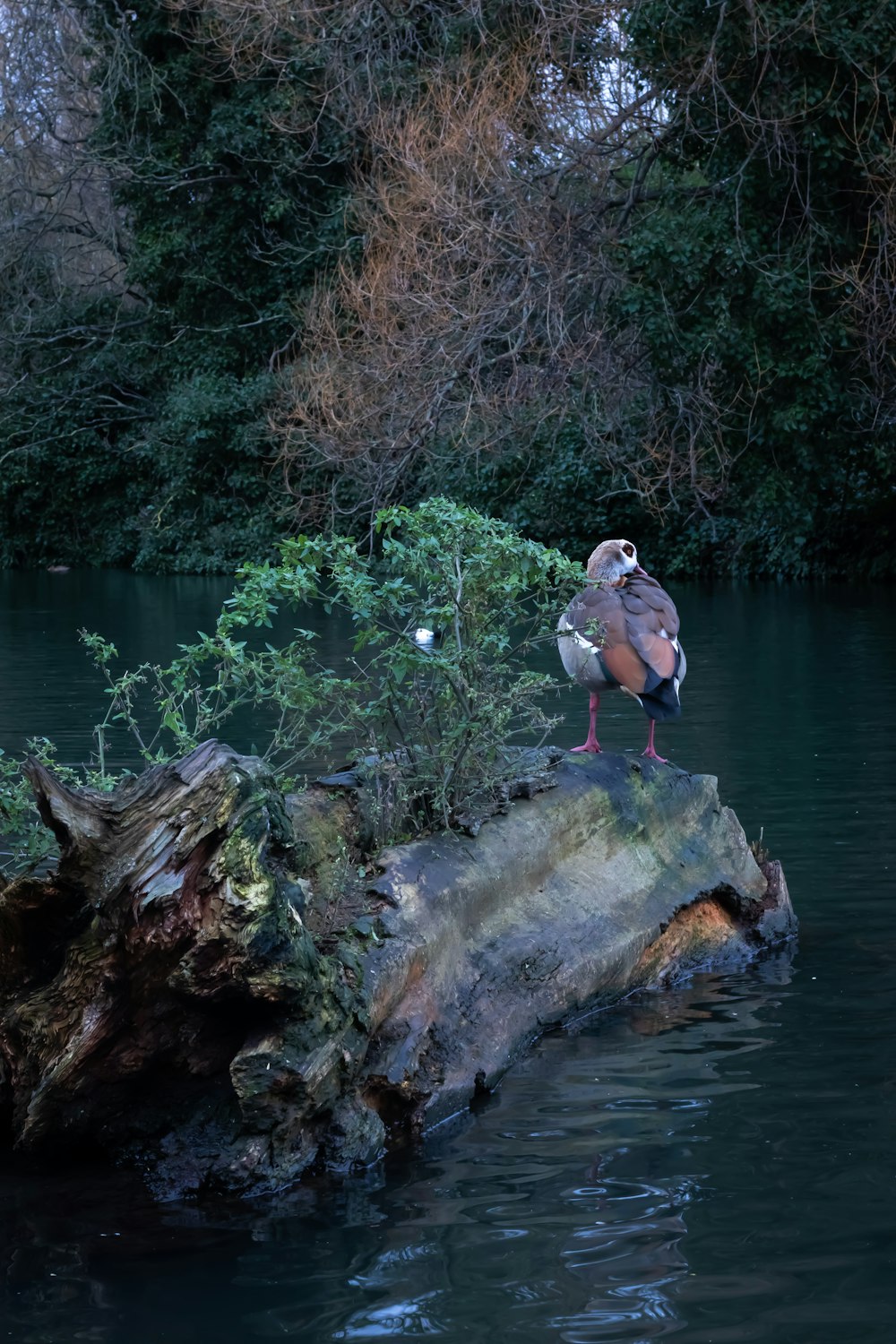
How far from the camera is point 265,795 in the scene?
15.7 feet

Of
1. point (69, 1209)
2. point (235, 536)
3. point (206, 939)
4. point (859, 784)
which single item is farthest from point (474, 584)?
point (235, 536)

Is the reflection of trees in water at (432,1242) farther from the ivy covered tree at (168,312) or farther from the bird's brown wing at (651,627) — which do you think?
the ivy covered tree at (168,312)

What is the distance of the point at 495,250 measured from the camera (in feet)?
69.9

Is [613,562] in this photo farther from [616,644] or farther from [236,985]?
[236,985]

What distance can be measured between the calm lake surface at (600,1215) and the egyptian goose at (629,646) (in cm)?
126

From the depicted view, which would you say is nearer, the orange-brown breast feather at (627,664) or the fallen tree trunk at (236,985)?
the fallen tree trunk at (236,985)

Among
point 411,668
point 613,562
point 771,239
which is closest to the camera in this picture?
point 411,668

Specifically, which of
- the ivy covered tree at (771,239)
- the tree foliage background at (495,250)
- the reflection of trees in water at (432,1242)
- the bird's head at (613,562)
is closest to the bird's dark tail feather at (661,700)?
the bird's head at (613,562)

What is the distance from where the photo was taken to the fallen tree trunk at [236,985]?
462 centimetres

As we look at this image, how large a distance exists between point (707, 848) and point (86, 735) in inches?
248

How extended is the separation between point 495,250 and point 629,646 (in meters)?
14.9

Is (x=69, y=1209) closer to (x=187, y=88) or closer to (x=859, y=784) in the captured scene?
(x=859, y=784)

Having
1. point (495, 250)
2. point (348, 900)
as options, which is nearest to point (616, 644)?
point (348, 900)

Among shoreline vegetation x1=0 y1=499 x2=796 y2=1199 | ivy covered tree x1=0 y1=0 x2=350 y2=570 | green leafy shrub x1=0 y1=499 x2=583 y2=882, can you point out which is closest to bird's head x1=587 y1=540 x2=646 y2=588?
Result: shoreline vegetation x1=0 y1=499 x2=796 y2=1199
